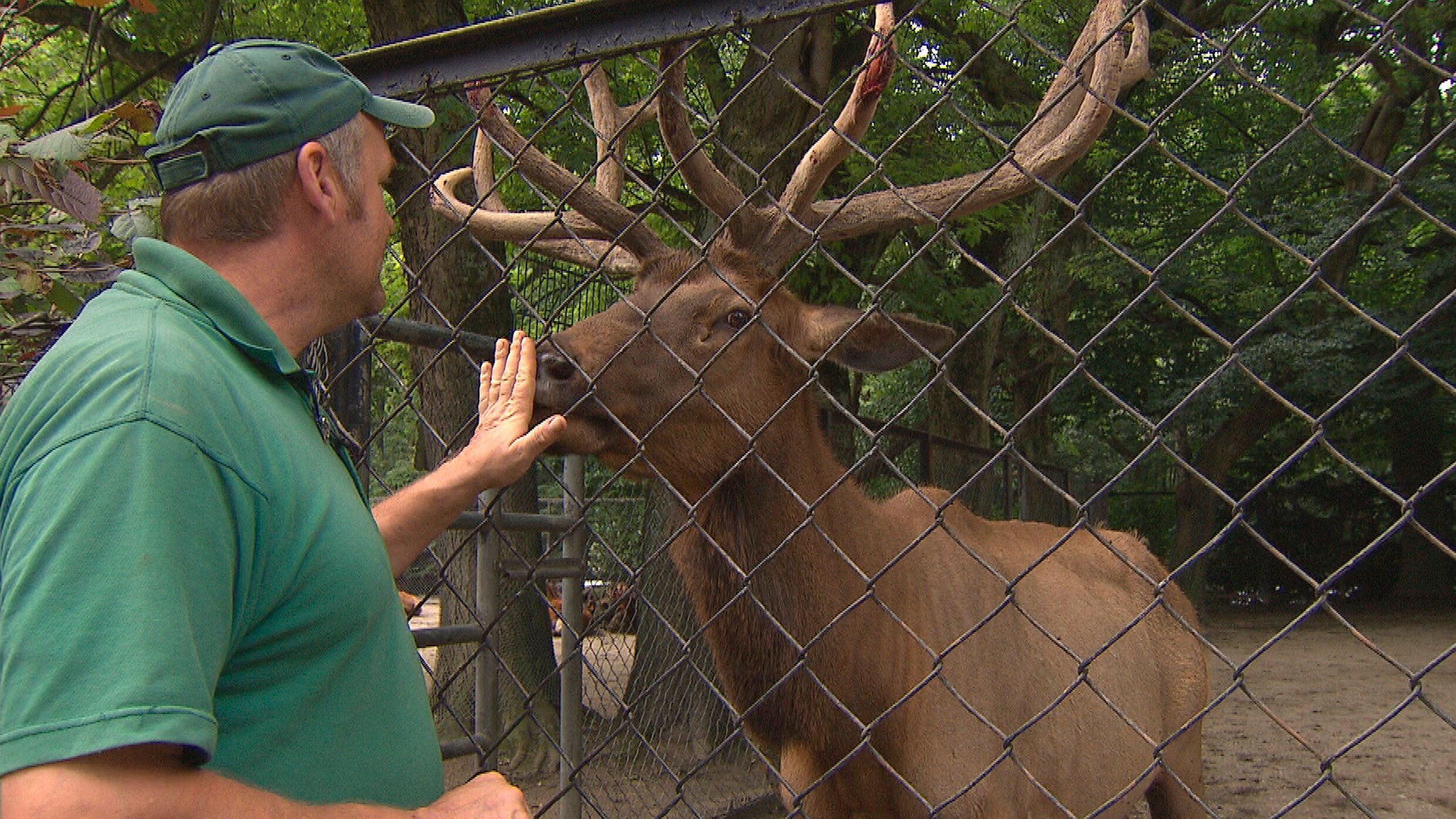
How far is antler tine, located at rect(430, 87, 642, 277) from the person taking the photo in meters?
3.83

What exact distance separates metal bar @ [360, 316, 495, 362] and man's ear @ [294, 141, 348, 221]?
3.28ft

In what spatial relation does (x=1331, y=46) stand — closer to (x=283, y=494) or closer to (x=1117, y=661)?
(x=1117, y=661)

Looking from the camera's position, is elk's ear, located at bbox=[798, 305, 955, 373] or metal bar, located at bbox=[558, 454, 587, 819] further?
metal bar, located at bbox=[558, 454, 587, 819]

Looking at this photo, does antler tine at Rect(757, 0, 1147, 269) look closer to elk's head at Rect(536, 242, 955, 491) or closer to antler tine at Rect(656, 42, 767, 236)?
antler tine at Rect(656, 42, 767, 236)

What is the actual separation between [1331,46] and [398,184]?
34.3 feet

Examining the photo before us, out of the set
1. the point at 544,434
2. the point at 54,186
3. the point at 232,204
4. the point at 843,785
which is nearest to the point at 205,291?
the point at 232,204

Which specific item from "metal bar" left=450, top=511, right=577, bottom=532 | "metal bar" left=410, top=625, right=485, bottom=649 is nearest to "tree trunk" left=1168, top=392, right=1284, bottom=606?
"metal bar" left=450, top=511, right=577, bottom=532

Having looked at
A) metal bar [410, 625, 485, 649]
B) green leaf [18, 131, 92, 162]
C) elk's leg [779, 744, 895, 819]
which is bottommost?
elk's leg [779, 744, 895, 819]

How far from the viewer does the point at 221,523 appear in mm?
1229

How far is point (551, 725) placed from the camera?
682 centimetres

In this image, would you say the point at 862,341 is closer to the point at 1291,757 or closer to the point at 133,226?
the point at 133,226

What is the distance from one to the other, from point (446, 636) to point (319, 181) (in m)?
1.73

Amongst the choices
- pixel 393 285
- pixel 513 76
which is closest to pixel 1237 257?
pixel 393 285

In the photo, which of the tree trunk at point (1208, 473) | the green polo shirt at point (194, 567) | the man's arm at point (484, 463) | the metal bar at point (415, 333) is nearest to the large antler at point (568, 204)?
the metal bar at point (415, 333)
